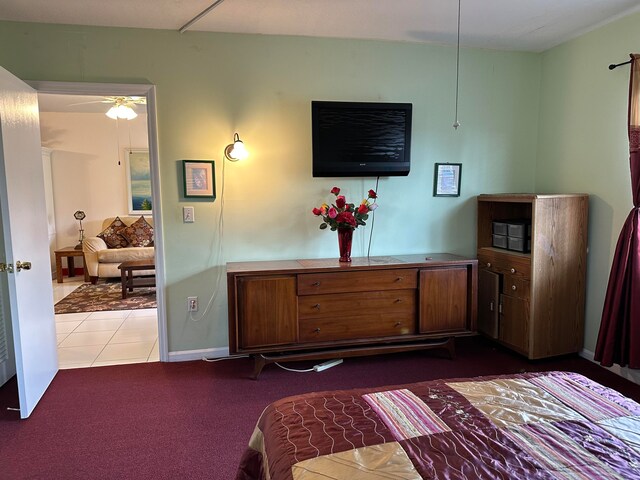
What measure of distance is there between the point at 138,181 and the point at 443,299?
18.1 ft

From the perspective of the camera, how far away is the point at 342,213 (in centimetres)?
317

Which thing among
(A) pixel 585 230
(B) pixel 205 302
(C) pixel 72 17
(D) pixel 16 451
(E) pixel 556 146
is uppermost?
(C) pixel 72 17

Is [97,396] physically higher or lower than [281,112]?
lower

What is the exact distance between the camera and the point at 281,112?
11.0ft

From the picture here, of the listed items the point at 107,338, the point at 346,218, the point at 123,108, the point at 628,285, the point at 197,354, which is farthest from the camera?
the point at 123,108

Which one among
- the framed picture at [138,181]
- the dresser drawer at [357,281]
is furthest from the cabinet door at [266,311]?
the framed picture at [138,181]

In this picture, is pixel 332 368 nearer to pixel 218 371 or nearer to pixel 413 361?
pixel 413 361

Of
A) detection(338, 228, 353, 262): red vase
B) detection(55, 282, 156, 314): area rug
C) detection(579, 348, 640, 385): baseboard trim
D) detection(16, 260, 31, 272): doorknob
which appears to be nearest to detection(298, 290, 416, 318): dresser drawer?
detection(338, 228, 353, 262): red vase

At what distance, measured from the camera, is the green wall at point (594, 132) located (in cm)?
300

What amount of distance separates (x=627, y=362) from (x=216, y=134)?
3256mm

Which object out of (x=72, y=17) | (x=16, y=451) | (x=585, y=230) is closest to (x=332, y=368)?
(x=16, y=451)

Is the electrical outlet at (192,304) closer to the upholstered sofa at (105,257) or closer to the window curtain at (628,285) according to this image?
the window curtain at (628,285)

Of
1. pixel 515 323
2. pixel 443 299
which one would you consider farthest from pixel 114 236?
pixel 515 323

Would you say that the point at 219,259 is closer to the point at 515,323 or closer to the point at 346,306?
the point at 346,306
